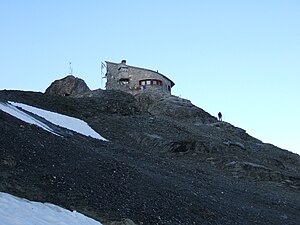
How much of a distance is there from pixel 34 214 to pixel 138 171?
28.1 feet

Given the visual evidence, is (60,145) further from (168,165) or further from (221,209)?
(168,165)

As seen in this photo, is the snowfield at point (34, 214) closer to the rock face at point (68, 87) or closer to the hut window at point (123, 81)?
the rock face at point (68, 87)

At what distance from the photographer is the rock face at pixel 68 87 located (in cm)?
5738

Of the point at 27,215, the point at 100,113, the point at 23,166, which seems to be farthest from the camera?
the point at 100,113

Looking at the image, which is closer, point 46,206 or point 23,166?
point 46,206

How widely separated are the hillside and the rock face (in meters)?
12.9

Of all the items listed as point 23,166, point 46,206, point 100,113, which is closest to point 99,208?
point 46,206

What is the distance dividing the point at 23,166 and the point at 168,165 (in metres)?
12.3

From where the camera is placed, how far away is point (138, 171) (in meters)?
19.7

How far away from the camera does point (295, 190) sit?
31266 mm

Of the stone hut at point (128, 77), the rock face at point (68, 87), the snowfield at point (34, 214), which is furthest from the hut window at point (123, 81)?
the snowfield at point (34, 214)

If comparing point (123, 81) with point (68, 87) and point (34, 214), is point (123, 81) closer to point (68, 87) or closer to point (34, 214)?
point (68, 87)

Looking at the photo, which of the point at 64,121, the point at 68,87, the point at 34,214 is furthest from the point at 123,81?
the point at 34,214

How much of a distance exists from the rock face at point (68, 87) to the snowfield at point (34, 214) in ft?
145
